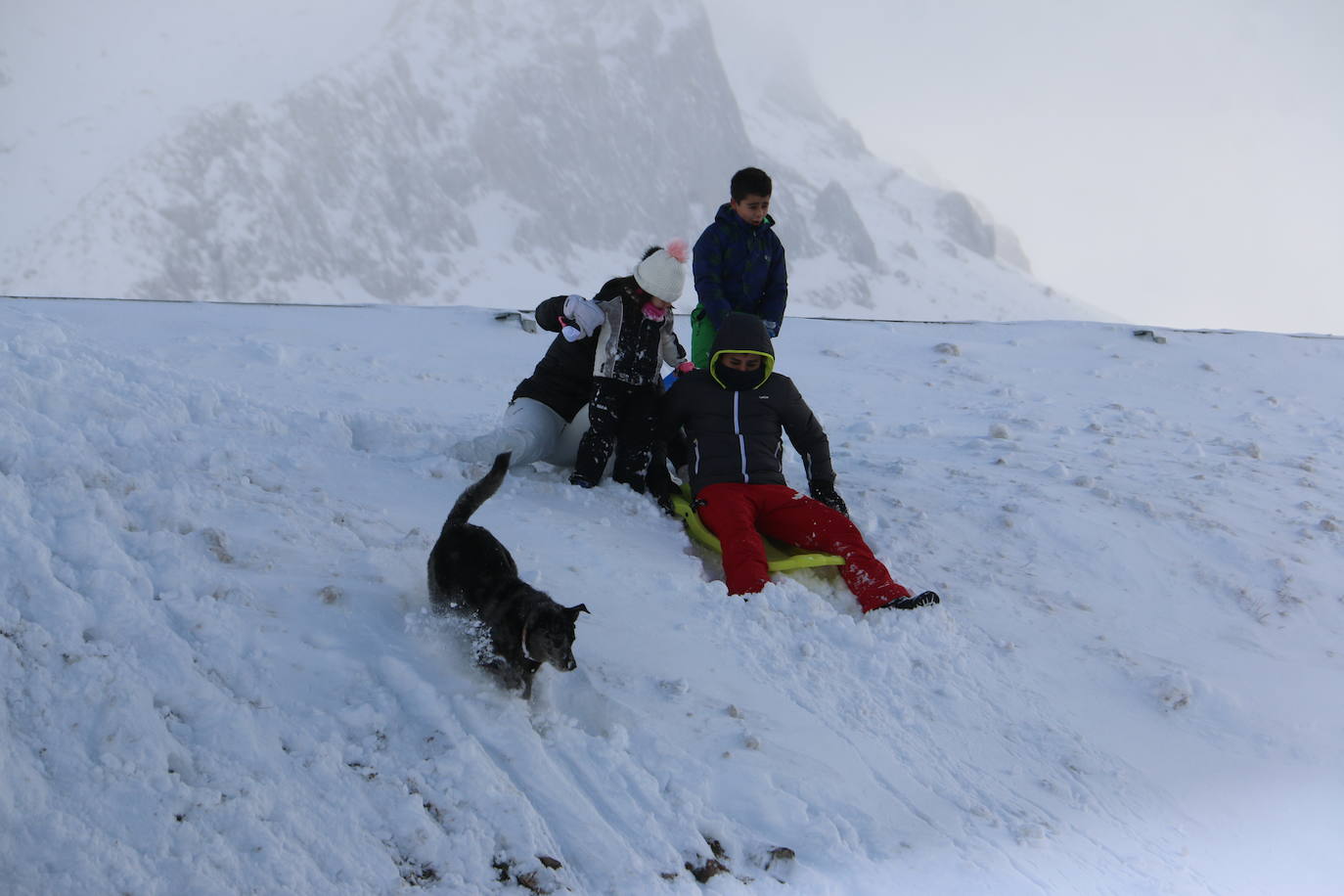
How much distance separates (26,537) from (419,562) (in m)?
1.19

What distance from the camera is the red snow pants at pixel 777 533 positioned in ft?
12.1

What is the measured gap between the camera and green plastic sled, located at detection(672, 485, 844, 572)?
12.5 feet

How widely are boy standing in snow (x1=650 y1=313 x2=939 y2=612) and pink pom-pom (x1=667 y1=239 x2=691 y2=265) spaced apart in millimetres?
389

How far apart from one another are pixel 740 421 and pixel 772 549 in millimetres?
626

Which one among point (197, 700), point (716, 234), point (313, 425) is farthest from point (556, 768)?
point (716, 234)

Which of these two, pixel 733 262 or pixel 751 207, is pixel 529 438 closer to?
pixel 733 262

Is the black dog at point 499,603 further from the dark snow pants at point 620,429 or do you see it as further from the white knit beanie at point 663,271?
the white knit beanie at point 663,271

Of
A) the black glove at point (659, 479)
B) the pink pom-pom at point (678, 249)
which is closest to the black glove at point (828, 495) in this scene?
the black glove at point (659, 479)

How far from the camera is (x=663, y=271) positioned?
4.41 m

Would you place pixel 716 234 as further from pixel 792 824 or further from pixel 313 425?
pixel 792 824

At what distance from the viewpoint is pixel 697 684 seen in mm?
2998

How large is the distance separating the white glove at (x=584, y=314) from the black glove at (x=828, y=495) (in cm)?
129

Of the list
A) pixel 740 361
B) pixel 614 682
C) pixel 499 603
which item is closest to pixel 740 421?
pixel 740 361

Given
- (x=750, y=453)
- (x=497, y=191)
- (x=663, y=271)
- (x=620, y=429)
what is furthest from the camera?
(x=497, y=191)
